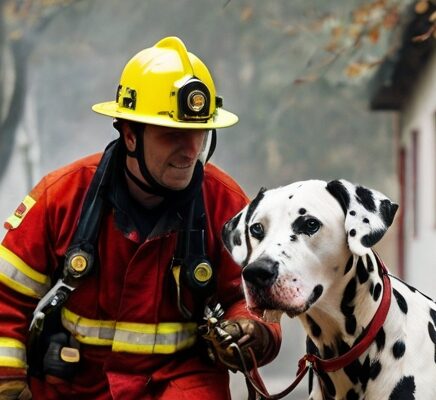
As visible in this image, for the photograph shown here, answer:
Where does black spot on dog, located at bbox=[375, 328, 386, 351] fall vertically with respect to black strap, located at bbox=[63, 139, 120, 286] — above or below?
below

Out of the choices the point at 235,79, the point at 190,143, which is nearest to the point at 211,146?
the point at 190,143

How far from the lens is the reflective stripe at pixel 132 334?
4719 millimetres

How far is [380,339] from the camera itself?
4.25m

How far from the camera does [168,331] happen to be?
15.6 ft

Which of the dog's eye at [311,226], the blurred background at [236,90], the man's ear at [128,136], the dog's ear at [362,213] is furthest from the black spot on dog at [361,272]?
the blurred background at [236,90]

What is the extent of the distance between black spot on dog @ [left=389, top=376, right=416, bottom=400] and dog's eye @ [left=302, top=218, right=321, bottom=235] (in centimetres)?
60

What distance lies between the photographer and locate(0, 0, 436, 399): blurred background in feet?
52.4

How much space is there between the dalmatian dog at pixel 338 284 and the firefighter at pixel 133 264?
1.22 feet

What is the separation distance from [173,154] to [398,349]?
112 centimetres

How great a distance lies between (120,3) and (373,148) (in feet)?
13.2

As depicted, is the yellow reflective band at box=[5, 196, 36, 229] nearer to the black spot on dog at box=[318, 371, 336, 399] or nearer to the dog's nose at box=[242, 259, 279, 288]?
the dog's nose at box=[242, 259, 279, 288]

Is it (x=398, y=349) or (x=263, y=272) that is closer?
(x=263, y=272)

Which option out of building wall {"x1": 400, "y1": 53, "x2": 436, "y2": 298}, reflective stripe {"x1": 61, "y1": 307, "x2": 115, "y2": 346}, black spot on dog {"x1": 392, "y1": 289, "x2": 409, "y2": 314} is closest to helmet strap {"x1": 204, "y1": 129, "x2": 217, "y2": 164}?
reflective stripe {"x1": 61, "y1": 307, "x2": 115, "y2": 346}

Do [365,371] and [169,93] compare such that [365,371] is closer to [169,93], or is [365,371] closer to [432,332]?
[432,332]
